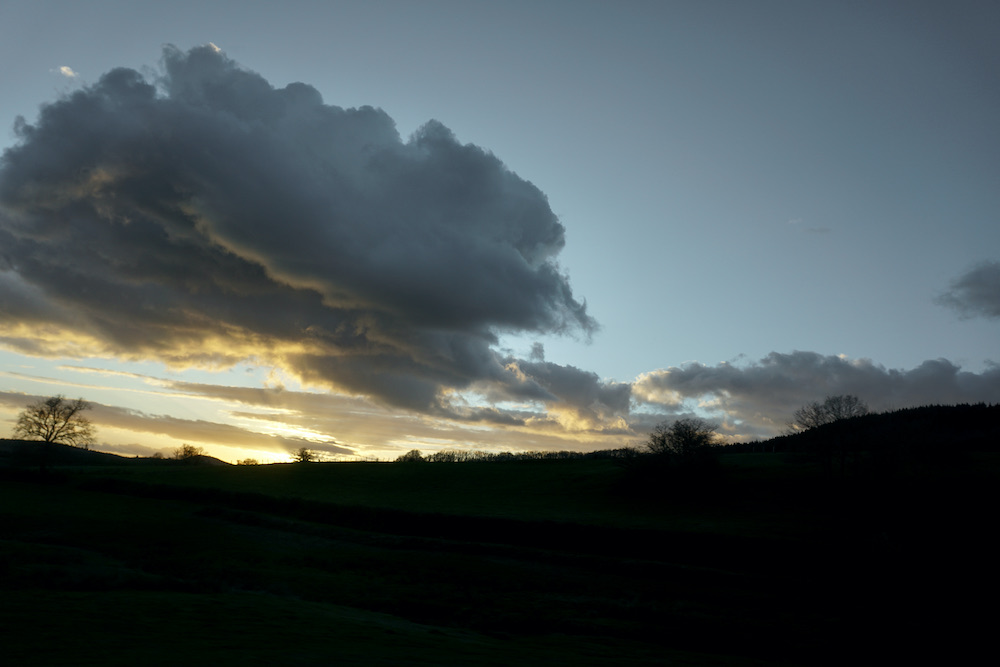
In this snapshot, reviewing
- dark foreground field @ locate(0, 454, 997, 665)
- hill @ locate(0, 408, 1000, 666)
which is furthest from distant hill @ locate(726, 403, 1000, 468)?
dark foreground field @ locate(0, 454, 997, 665)

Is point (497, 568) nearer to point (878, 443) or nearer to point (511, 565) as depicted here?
point (511, 565)

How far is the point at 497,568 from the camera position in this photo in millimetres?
34156

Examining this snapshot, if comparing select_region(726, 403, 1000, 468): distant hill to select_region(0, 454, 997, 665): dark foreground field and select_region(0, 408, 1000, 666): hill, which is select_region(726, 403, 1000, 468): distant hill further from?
select_region(0, 454, 997, 665): dark foreground field

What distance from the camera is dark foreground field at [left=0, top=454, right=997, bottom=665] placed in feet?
43.3

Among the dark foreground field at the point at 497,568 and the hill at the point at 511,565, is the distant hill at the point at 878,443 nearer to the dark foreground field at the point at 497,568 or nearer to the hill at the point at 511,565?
the hill at the point at 511,565

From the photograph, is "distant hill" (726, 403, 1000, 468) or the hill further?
"distant hill" (726, 403, 1000, 468)

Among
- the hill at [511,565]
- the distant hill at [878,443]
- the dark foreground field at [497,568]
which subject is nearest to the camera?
the dark foreground field at [497,568]

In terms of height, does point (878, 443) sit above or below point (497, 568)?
above

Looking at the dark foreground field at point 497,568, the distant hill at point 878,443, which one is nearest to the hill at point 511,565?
the dark foreground field at point 497,568

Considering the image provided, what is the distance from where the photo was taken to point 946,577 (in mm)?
33688

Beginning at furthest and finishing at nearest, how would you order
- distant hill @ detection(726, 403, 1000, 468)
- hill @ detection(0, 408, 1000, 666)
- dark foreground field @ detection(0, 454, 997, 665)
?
distant hill @ detection(726, 403, 1000, 468)
hill @ detection(0, 408, 1000, 666)
dark foreground field @ detection(0, 454, 997, 665)

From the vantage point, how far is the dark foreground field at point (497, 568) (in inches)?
520

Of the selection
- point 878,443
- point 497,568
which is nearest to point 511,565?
point 497,568

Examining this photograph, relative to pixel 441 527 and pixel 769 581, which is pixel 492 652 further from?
pixel 441 527
